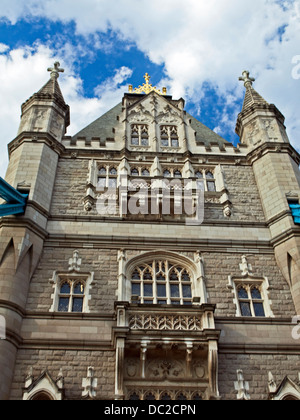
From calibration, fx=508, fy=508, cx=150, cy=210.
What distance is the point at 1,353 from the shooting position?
1255 centimetres

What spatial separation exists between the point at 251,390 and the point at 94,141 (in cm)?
1167

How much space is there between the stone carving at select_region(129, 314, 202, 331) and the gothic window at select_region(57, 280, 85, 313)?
1.84 metres

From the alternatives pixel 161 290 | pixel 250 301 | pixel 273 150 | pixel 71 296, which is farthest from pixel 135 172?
pixel 250 301

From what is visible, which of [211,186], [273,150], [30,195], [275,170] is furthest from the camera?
[273,150]

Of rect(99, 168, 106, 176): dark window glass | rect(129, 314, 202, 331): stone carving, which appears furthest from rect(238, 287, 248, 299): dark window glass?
rect(99, 168, 106, 176): dark window glass

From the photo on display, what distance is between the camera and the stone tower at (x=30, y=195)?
13.4 metres

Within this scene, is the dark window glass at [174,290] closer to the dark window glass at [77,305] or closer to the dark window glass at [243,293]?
the dark window glass at [243,293]

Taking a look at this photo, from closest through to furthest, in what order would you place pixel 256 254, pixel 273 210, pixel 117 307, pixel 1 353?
pixel 1 353
pixel 117 307
pixel 256 254
pixel 273 210

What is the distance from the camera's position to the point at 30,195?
54.5 ft

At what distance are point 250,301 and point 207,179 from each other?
5.92 meters

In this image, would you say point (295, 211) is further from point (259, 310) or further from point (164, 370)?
point (164, 370)

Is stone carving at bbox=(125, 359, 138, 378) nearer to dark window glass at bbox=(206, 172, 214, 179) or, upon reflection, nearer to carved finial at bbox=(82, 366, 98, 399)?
carved finial at bbox=(82, 366, 98, 399)

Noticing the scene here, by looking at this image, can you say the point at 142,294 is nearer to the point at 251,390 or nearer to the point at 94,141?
the point at 251,390

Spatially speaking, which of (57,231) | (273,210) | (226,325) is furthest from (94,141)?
(226,325)
